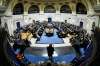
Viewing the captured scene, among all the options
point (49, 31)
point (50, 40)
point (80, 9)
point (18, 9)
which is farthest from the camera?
point (18, 9)

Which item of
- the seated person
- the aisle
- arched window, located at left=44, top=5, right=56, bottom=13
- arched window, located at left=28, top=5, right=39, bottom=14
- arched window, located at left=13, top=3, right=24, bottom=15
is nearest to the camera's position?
the aisle

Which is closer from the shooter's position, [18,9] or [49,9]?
[18,9]

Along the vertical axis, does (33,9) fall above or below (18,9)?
below

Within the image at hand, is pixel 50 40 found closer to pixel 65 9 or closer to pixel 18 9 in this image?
pixel 18 9

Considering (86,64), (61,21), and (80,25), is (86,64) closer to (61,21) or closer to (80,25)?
(80,25)

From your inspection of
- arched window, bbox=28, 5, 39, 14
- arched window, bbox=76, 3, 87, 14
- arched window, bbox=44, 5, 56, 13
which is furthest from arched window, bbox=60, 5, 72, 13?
arched window, bbox=28, 5, 39, 14

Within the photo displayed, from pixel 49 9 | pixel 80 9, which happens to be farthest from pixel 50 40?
pixel 49 9

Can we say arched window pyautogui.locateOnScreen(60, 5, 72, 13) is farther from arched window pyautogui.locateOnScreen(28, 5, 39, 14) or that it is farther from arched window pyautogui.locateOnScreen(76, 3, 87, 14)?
arched window pyautogui.locateOnScreen(28, 5, 39, 14)

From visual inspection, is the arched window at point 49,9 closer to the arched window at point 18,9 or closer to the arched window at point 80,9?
the arched window at point 18,9

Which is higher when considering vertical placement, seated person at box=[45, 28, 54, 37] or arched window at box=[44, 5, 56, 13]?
Answer: arched window at box=[44, 5, 56, 13]

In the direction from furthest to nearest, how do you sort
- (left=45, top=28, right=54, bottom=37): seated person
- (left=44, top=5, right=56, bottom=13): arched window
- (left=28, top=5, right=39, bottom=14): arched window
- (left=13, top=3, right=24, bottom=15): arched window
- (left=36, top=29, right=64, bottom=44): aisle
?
(left=44, top=5, right=56, bottom=13): arched window, (left=28, top=5, right=39, bottom=14): arched window, (left=13, top=3, right=24, bottom=15): arched window, (left=45, top=28, right=54, bottom=37): seated person, (left=36, top=29, right=64, bottom=44): aisle

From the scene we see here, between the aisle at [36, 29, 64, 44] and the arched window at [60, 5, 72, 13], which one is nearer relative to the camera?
the aisle at [36, 29, 64, 44]

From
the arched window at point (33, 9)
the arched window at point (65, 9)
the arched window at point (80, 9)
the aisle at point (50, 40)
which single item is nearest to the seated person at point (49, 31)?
the aisle at point (50, 40)

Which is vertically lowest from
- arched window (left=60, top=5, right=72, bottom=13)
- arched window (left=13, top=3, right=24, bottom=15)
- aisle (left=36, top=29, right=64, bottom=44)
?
aisle (left=36, top=29, right=64, bottom=44)
